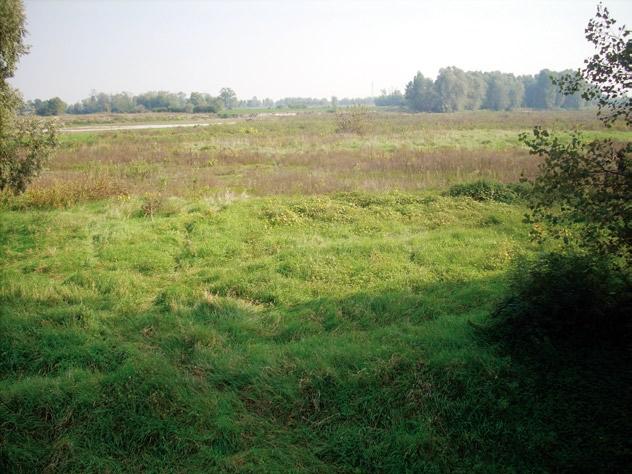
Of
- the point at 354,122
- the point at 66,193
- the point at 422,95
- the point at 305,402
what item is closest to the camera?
the point at 305,402

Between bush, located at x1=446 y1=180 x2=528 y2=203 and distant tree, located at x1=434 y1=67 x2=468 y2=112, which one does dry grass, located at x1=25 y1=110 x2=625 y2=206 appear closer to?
bush, located at x1=446 y1=180 x2=528 y2=203

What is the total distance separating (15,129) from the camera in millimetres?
10391

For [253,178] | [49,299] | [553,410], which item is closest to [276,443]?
[553,410]

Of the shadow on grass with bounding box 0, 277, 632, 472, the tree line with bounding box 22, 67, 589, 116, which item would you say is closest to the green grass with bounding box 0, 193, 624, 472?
the shadow on grass with bounding box 0, 277, 632, 472

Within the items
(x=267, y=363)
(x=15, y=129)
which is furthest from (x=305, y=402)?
(x=15, y=129)

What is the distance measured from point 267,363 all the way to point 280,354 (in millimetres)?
228

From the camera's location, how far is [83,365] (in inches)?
215

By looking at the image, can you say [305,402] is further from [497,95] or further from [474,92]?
[497,95]

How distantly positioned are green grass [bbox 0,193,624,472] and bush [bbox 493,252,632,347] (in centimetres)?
54

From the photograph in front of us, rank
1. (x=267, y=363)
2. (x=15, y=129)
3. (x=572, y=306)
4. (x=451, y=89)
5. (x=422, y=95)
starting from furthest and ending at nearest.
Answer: (x=422, y=95) < (x=451, y=89) < (x=15, y=129) < (x=267, y=363) < (x=572, y=306)

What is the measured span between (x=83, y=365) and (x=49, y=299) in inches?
92.5

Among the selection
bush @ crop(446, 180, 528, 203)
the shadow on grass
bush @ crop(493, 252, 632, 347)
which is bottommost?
the shadow on grass

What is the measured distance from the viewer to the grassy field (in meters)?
4.20

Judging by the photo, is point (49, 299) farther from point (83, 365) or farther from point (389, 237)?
point (389, 237)
